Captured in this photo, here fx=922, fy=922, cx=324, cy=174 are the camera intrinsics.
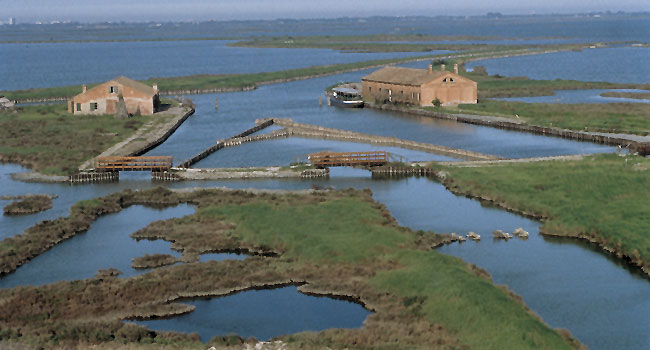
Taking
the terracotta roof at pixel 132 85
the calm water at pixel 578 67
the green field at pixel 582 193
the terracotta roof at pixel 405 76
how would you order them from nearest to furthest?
the green field at pixel 582 193 < the terracotta roof at pixel 132 85 < the terracotta roof at pixel 405 76 < the calm water at pixel 578 67

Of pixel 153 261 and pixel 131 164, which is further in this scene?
pixel 131 164

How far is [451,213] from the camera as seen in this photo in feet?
171

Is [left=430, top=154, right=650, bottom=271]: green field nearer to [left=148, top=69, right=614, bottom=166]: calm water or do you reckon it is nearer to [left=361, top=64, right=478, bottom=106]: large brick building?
A: [left=148, top=69, right=614, bottom=166]: calm water

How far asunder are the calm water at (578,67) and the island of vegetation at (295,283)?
94.2 metres

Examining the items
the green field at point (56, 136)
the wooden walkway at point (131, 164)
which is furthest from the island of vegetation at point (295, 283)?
the green field at point (56, 136)

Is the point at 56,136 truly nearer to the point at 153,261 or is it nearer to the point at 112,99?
the point at 112,99

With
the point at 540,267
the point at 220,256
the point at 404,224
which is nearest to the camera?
the point at 540,267

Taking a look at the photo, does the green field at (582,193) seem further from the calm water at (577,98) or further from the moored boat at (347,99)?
the calm water at (577,98)

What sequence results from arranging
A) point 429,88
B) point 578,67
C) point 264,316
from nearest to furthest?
point 264,316 → point 429,88 → point 578,67

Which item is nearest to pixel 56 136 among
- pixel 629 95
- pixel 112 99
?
pixel 112 99

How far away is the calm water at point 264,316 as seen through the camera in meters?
35.0

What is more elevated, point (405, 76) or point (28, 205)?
point (405, 76)

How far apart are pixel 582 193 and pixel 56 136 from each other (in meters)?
45.0

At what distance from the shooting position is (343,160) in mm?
63906
